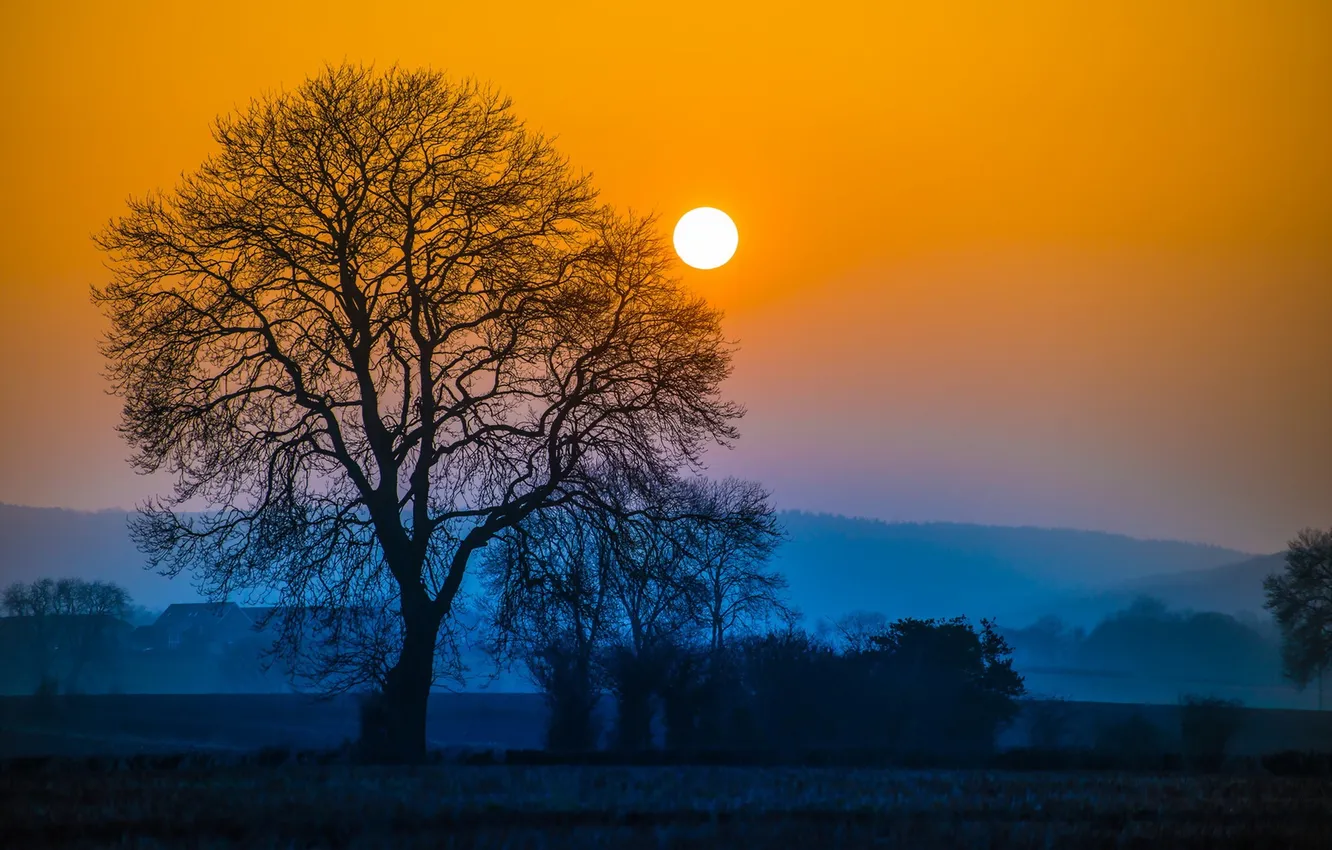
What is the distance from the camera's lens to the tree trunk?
19281mm

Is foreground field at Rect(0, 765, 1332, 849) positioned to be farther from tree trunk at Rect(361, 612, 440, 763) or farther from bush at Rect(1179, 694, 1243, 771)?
bush at Rect(1179, 694, 1243, 771)

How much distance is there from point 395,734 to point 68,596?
9808 centimetres

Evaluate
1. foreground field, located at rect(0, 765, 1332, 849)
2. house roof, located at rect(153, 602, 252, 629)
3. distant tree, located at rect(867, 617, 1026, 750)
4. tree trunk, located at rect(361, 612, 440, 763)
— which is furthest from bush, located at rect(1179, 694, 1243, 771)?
house roof, located at rect(153, 602, 252, 629)

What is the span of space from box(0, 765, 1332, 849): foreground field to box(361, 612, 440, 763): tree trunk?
3161mm

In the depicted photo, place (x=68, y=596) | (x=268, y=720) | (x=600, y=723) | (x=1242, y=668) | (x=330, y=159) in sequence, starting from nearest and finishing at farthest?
(x=330, y=159)
(x=600, y=723)
(x=268, y=720)
(x=68, y=596)
(x=1242, y=668)

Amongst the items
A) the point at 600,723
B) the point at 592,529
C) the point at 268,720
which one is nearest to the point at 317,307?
the point at 592,529

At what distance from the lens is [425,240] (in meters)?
19.3

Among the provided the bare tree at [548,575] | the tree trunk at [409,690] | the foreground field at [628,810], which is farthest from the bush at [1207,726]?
the tree trunk at [409,690]

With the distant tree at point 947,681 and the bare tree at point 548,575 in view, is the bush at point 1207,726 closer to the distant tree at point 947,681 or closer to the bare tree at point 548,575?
the distant tree at point 947,681

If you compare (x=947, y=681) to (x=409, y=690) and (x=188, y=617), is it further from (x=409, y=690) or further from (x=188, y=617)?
(x=188, y=617)

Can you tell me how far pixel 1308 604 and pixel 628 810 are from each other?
62.0 meters

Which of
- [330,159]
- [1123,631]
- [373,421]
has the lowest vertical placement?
[373,421]

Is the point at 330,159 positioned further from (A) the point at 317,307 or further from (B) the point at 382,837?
(B) the point at 382,837

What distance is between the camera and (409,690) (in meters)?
19.4
